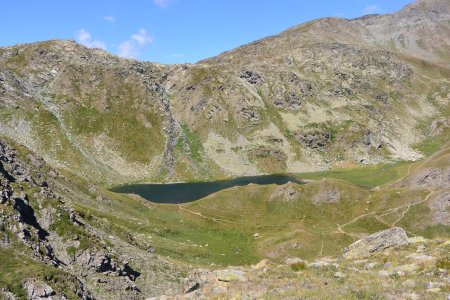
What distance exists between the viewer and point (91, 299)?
133 ft

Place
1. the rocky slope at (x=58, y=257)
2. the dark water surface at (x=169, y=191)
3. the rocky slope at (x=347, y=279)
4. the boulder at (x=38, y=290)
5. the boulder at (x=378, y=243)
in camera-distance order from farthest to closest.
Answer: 1. the dark water surface at (x=169, y=191)
2. the rocky slope at (x=58, y=257)
3. the boulder at (x=378, y=243)
4. the boulder at (x=38, y=290)
5. the rocky slope at (x=347, y=279)

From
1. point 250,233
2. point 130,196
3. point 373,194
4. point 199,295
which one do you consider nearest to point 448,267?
point 199,295

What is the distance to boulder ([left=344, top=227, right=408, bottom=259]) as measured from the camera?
1384 inches

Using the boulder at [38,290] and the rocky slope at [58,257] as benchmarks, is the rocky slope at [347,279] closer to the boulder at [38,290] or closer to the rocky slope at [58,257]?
the boulder at [38,290]

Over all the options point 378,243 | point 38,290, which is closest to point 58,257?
point 38,290

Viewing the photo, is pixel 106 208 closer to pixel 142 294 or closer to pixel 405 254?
pixel 142 294

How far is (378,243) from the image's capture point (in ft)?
122

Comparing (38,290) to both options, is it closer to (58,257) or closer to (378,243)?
(58,257)

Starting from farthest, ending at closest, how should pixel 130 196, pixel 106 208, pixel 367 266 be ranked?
pixel 130 196 < pixel 106 208 < pixel 367 266

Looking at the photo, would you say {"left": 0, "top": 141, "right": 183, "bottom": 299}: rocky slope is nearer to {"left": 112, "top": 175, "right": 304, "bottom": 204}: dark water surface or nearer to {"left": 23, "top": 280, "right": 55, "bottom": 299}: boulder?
{"left": 23, "top": 280, "right": 55, "bottom": 299}: boulder

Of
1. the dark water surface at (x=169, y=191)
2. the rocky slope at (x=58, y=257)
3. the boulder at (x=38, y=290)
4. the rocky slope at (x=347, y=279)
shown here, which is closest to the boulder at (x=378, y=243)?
the rocky slope at (x=347, y=279)

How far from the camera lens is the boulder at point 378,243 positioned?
1384 inches

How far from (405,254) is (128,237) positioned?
4742 cm

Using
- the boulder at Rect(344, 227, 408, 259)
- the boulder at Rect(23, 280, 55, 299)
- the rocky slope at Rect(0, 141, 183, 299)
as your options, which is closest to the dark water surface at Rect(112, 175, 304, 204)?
the rocky slope at Rect(0, 141, 183, 299)
